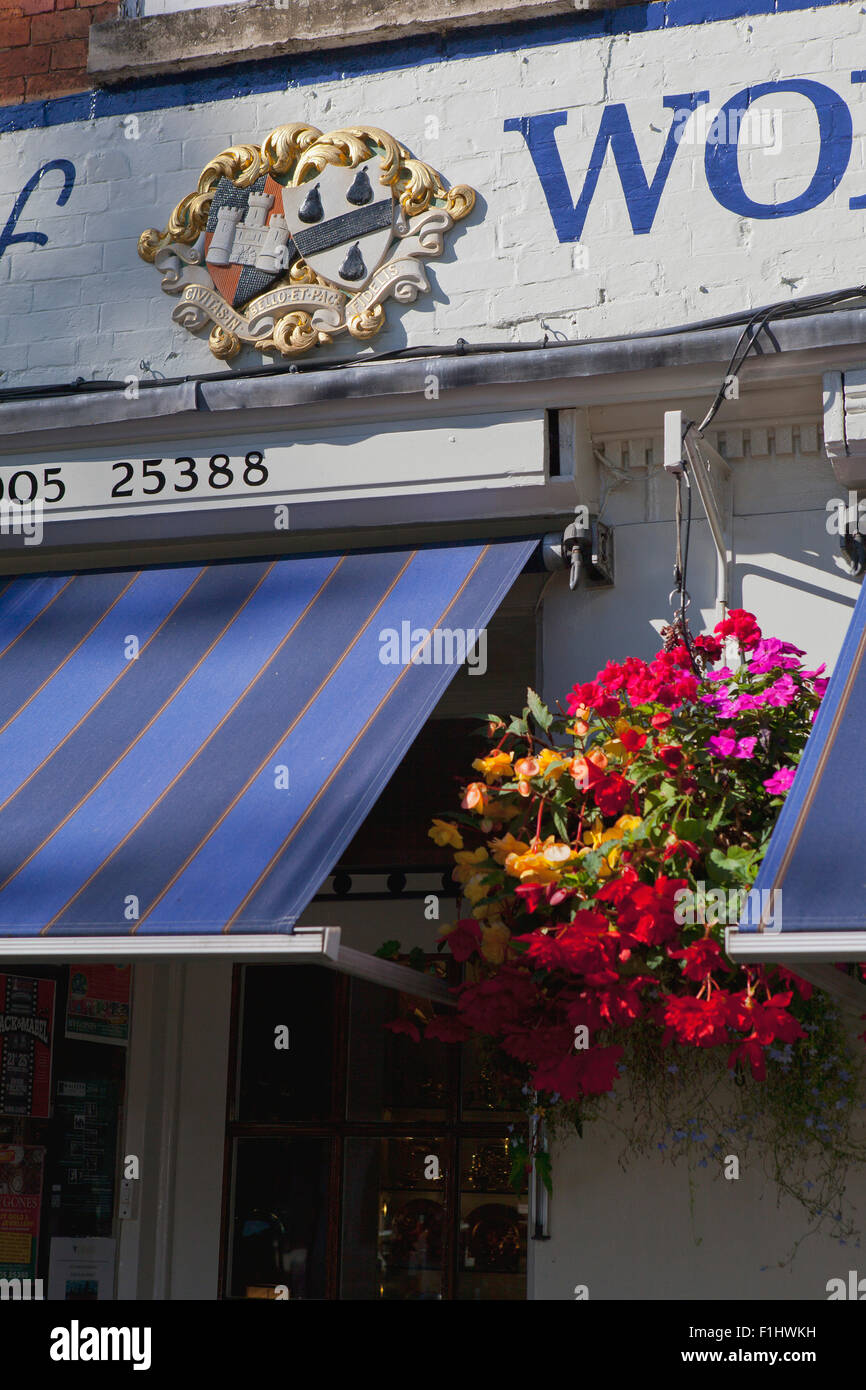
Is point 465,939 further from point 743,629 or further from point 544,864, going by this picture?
point 743,629

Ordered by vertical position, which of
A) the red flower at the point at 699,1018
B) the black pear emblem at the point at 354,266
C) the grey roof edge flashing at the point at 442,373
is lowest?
the red flower at the point at 699,1018

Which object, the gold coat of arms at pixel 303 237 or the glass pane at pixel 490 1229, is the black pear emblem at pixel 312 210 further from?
the glass pane at pixel 490 1229

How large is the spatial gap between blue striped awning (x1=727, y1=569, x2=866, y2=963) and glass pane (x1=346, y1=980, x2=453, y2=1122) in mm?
2527

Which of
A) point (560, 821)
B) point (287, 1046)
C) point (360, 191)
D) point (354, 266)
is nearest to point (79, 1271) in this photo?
point (287, 1046)

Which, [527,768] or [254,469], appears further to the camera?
[254,469]

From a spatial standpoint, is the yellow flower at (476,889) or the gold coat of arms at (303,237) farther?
the gold coat of arms at (303,237)

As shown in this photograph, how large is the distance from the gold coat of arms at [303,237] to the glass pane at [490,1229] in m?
3.11

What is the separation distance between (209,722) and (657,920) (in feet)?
5.25

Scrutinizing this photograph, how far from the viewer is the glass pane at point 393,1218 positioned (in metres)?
6.01

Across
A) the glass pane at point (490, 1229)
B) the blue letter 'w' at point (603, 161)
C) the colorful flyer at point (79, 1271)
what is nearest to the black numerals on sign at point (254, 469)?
the blue letter 'w' at point (603, 161)

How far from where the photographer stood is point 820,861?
146 inches

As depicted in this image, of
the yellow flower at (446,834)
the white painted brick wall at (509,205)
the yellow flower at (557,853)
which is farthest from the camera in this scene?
the white painted brick wall at (509,205)
